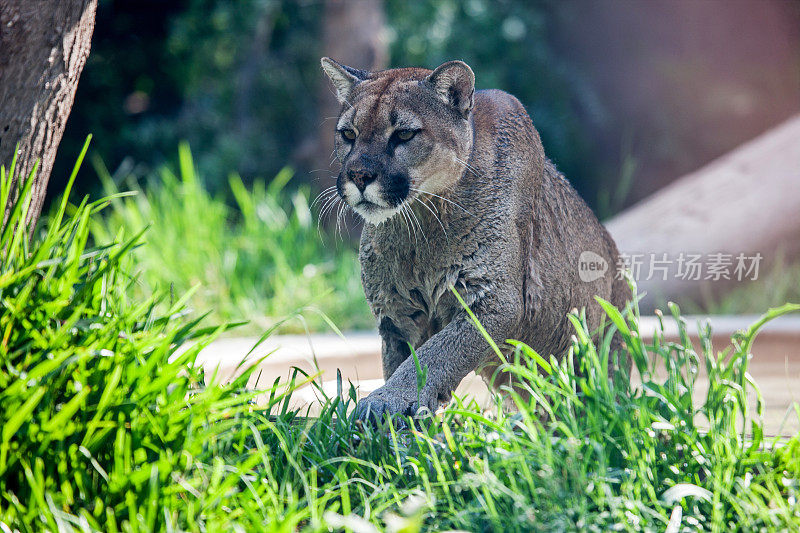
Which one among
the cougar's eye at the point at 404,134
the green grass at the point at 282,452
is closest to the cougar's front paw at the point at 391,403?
the green grass at the point at 282,452

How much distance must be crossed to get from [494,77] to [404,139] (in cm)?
669

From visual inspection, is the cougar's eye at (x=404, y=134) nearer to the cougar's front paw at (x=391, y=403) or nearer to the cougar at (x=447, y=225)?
the cougar at (x=447, y=225)

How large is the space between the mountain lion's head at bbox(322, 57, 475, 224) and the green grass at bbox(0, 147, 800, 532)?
885mm

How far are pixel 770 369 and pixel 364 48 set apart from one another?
5133 millimetres

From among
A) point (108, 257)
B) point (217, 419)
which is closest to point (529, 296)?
point (217, 419)

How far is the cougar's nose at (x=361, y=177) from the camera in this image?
3.34 m

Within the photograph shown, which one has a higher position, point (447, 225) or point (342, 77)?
point (342, 77)

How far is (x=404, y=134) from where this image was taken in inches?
137

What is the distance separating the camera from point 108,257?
3.04 metres

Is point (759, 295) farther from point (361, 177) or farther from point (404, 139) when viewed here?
point (361, 177)

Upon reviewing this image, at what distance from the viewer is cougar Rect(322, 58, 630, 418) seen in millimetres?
3391
